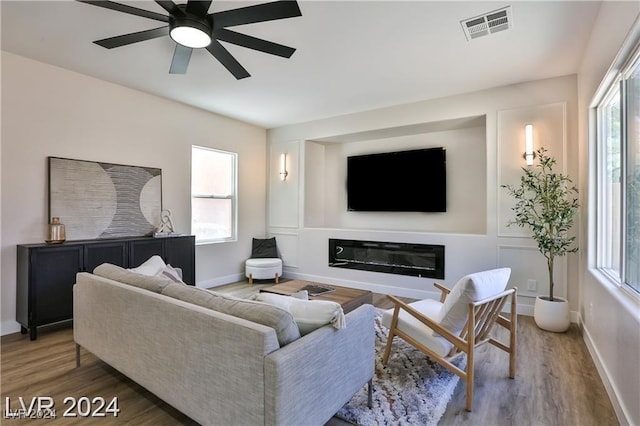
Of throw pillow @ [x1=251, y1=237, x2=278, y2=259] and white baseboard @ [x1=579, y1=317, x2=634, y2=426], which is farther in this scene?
throw pillow @ [x1=251, y1=237, x2=278, y2=259]

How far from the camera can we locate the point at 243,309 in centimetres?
156

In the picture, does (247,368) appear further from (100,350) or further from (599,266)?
(599,266)

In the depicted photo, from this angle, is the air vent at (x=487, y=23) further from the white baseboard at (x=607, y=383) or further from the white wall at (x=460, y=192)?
the white baseboard at (x=607, y=383)

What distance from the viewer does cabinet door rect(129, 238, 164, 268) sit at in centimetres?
374

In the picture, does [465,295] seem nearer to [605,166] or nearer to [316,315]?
[316,315]

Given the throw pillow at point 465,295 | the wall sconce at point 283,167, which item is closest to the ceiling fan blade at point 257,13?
the throw pillow at point 465,295

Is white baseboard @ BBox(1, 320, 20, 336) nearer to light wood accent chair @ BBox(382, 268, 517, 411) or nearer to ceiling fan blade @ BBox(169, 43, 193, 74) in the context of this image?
ceiling fan blade @ BBox(169, 43, 193, 74)

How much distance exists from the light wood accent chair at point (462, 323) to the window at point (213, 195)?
363cm

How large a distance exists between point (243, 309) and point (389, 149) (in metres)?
4.38

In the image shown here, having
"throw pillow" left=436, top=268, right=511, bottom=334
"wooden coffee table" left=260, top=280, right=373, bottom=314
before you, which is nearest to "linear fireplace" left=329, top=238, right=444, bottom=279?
"wooden coffee table" left=260, top=280, right=373, bottom=314

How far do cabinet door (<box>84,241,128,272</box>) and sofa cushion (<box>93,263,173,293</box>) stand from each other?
3.88 feet

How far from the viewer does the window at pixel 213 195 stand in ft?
16.4

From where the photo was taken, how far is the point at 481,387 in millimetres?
2264

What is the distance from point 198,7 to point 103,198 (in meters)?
2.75
